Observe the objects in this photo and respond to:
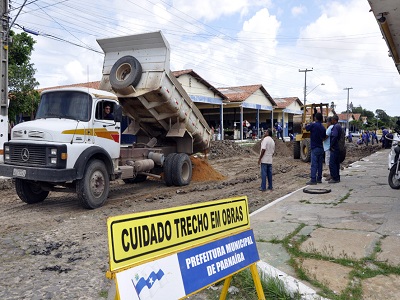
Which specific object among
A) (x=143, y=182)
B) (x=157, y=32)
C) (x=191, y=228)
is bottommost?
(x=143, y=182)

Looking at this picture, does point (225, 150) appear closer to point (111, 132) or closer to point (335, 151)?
point (335, 151)

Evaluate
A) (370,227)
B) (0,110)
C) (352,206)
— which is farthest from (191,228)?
(0,110)

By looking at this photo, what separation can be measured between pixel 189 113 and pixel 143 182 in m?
2.71

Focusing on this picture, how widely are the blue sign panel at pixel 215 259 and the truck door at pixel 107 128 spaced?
18.5 ft

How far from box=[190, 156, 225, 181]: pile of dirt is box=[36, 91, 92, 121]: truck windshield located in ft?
17.2

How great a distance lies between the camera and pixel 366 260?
4352 mm

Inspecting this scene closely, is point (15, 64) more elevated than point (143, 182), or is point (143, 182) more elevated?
point (15, 64)

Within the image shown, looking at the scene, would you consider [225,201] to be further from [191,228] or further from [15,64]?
[15,64]

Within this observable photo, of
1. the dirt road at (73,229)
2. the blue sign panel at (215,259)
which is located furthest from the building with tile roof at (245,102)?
the blue sign panel at (215,259)

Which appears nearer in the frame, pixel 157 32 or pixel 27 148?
pixel 27 148

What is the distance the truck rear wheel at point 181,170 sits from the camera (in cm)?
1095

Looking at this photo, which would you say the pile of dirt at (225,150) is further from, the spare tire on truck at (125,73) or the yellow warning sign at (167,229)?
the yellow warning sign at (167,229)

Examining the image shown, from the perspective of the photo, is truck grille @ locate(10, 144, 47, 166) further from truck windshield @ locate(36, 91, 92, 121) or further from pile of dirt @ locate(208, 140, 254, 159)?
pile of dirt @ locate(208, 140, 254, 159)

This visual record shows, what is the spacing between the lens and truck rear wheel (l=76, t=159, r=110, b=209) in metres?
7.68
